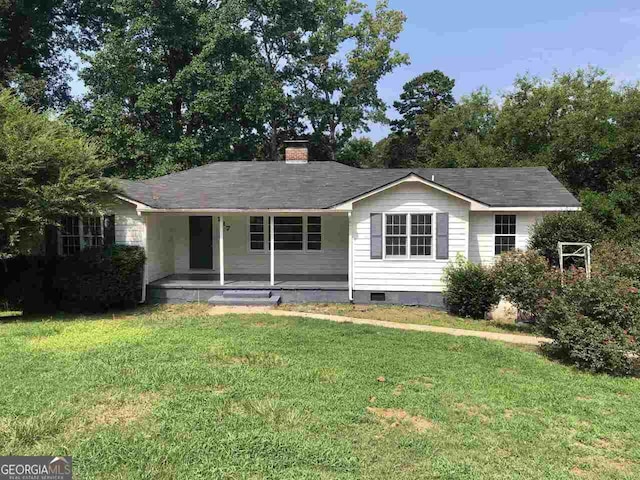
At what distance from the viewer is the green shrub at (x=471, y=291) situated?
11359mm

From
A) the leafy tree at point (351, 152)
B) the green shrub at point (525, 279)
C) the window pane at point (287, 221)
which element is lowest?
the green shrub at point (525, 279)

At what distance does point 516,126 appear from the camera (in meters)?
25.1

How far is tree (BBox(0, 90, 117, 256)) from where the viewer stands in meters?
9.55

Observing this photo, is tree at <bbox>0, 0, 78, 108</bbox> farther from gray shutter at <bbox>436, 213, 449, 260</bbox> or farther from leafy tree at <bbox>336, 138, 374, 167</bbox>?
gray shutter at <bbox>436, 213, 449, 260</bbox>

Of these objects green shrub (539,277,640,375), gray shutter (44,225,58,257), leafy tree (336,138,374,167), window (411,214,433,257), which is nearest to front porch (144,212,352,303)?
window (411,214,433,257)

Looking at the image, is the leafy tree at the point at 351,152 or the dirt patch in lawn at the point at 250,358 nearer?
the dirt patch in lawn at the point at 250,358

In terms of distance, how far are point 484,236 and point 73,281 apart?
437 inches

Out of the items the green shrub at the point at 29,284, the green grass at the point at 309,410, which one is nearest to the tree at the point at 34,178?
the green shrub at the point at 29,284

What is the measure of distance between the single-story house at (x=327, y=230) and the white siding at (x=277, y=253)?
3 centimetres

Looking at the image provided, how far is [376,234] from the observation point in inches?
491

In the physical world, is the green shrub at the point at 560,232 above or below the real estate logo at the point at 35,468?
above

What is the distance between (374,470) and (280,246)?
11539mm

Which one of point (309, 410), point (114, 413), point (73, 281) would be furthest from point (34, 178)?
point (309, 410)

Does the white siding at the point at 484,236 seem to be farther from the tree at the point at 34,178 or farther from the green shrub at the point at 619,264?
the tree at the point at 34,178
